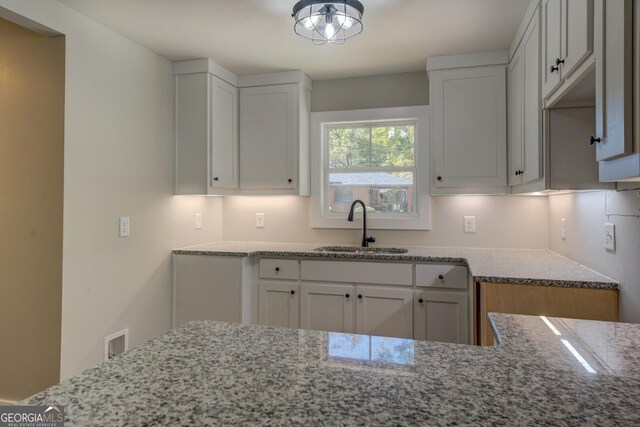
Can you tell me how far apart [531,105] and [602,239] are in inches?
29.9

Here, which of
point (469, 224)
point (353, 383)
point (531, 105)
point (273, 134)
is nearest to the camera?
point (353, 383)

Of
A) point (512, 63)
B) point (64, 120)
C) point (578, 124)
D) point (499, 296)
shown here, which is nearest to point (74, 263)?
point (64, 120)

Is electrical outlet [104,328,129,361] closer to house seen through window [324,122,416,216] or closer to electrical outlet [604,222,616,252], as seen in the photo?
house seen through window [324,122,416,216]

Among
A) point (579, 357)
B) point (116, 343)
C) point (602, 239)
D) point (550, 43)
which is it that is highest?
point (550, 43)

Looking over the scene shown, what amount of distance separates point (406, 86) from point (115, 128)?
216 centimetres

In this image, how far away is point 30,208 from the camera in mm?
2139

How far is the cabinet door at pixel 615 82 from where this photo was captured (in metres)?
0.90

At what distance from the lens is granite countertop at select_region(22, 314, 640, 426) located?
583 mm

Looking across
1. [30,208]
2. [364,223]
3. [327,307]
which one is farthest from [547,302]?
[30,208]

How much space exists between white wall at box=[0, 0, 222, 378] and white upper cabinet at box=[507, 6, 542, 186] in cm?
238

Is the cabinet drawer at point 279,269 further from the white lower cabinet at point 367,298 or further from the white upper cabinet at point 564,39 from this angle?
the white upper cabinet at point 564,39

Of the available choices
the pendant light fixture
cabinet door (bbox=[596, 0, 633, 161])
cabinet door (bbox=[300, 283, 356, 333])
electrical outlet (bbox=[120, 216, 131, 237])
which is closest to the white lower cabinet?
cabinet door (bbox=[300, 283, 356, 333])

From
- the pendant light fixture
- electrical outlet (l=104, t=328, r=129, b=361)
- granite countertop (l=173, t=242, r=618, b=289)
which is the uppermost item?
the pendant light fixture

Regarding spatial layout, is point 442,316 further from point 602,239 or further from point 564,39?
point 564,39
